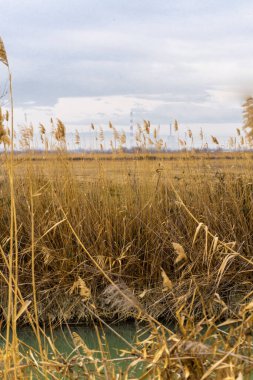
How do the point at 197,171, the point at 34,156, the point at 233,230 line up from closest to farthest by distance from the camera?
the point at 233,230
the point at 197,171
the point at 34,156

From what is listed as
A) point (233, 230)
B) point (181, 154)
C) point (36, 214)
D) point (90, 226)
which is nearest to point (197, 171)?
point (181, 154)

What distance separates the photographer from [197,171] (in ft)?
15.5

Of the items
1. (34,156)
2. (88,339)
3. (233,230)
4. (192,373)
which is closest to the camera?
(192,373)

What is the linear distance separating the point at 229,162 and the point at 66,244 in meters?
1.70

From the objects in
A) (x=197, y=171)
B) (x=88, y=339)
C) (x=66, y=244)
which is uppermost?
(x=197, y=171)

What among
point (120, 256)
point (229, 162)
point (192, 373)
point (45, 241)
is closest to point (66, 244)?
point (45, 241)

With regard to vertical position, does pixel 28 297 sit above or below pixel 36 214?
below

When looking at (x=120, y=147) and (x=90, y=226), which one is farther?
(x=120, y=147)

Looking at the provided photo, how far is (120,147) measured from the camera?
4969mm

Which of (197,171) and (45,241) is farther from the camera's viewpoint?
(197,171)

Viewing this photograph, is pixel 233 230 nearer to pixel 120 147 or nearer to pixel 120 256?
pixel 120 256

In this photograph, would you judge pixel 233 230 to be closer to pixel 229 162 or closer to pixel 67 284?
pixel 229 162

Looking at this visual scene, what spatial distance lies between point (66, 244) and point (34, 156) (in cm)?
122

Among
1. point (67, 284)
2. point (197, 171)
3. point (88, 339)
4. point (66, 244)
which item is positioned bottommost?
point (88, 339)
